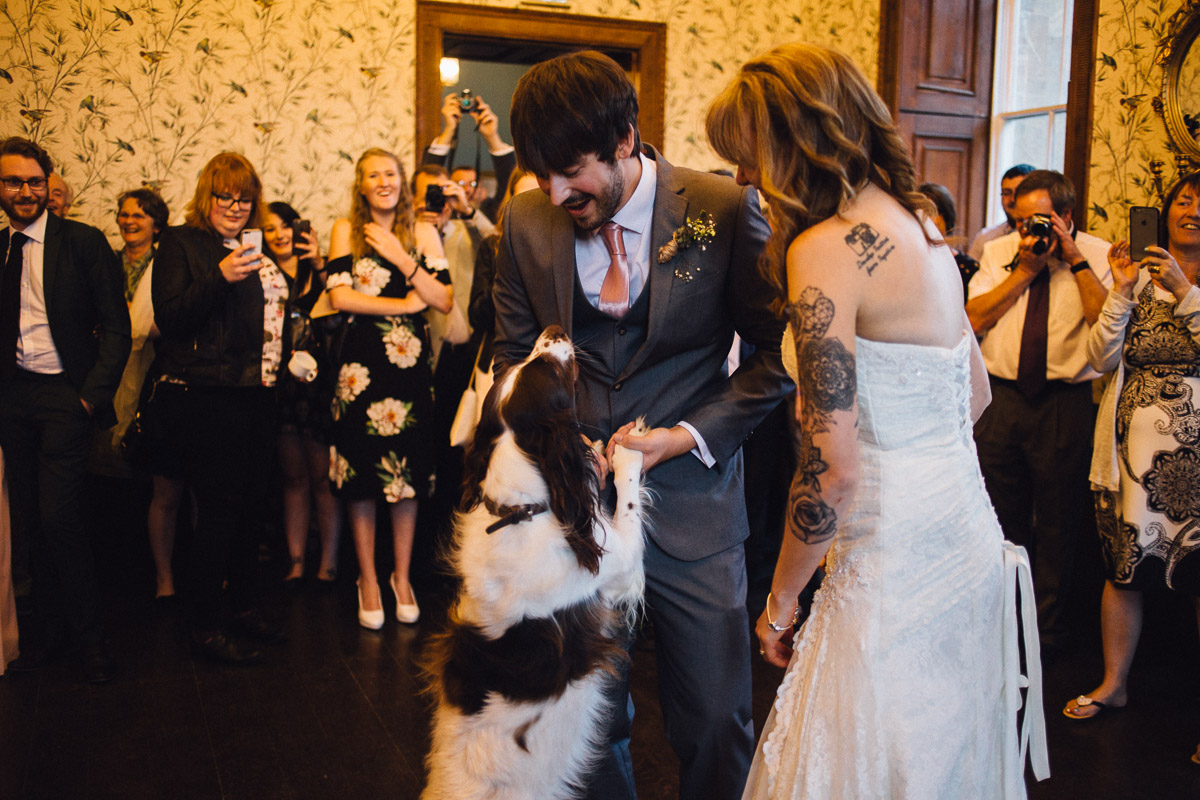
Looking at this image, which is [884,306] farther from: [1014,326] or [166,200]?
[166,200]

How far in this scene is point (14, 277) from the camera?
3484mm

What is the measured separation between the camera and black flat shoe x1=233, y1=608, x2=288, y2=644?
12.7 ft

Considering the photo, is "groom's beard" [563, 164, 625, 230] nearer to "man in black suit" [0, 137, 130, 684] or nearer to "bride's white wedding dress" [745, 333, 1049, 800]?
"bride's white wedding dress" [745, 333, 1049, 800]

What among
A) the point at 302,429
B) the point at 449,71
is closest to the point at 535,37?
the point at 449,71

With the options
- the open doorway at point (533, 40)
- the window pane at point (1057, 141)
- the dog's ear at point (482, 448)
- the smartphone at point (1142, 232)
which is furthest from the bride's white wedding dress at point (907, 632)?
the window pane at point (1057, 141)

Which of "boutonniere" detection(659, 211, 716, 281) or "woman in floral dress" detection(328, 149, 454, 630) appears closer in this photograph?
"boutonniere" detection(659, 211, 716, 281)

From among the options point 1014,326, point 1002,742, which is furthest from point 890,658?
point 1014,326

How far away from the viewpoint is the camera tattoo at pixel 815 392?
1.46 meters

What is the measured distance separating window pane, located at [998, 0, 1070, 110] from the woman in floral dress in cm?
429

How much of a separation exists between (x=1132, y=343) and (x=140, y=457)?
410 centimetres

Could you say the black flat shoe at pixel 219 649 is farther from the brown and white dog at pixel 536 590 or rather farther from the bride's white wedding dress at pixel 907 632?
the bride's white wedding dress at pixel 907 632

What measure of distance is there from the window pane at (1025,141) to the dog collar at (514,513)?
523cm

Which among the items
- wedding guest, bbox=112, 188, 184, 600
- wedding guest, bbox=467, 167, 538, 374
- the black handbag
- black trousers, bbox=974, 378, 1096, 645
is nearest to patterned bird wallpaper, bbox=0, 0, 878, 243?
wedding guest, bbox=112, 188, 184, 600

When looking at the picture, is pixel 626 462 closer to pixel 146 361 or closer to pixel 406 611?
pixel 406 611
